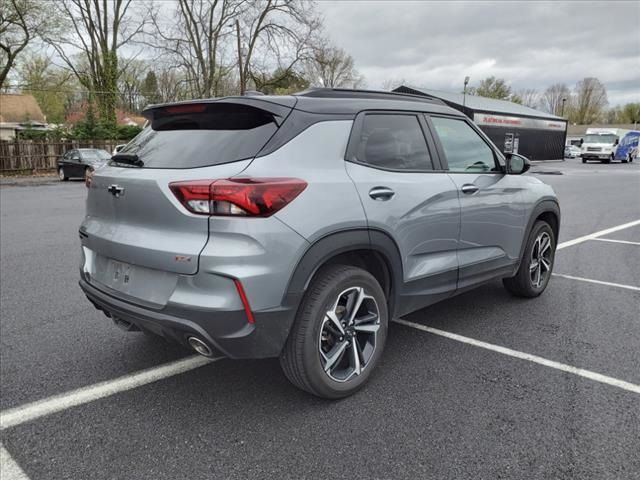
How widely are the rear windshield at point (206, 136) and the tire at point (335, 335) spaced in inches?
31.7

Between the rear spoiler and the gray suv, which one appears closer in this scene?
the gray suv

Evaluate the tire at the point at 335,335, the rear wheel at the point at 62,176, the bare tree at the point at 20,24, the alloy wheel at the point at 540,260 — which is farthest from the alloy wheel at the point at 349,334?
the bare tree at the point at 20,24

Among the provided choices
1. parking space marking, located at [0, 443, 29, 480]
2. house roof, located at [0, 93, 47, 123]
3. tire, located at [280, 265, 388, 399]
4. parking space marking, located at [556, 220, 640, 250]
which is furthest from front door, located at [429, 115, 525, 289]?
house roof, located at [0, 93, 47, 123]

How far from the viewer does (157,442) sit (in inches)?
98.2

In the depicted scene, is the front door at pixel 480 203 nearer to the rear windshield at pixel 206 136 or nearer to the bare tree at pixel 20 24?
the rear windshield at pixel 206 136

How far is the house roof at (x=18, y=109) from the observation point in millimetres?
49750

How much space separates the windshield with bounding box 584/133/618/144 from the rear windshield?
46378mm

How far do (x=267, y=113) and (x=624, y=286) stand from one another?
458 cm

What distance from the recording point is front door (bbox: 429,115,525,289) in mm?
3609

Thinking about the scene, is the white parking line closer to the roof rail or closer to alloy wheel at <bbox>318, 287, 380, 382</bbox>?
the roof rail

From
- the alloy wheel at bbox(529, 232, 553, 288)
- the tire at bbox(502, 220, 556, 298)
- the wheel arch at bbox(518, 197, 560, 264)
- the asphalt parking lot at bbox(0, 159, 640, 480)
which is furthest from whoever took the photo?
the alloy wheel at bbox(529, 232, 553, 288)

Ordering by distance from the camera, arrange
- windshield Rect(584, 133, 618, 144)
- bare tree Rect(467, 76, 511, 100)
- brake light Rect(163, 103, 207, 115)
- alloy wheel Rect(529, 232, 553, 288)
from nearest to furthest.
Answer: brake light Rect(163, 103, 207, 115)
alloy wheel Rect(529, 232, 553, 288)
windshield Rect(584, 133, 618, 144)
bare tree Rect(467, 76, 511, 100)

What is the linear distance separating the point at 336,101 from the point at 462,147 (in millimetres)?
1320

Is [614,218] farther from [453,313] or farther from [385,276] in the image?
[385,276]
